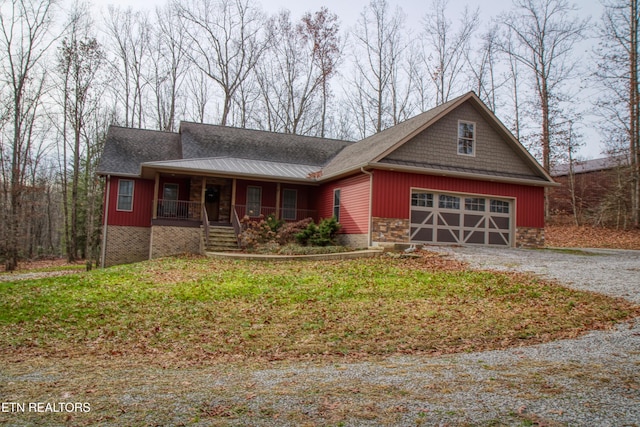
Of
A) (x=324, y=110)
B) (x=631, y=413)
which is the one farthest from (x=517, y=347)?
(x=324, y=110)

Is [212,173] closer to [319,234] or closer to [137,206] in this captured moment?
[137,206]

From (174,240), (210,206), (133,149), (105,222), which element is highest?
(133,149)

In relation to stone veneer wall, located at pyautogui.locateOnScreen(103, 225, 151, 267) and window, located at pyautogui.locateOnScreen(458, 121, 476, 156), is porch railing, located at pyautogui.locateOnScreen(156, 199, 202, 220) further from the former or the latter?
window, located at pyautogui.locateOnScreen(458, 121, 476, 156)

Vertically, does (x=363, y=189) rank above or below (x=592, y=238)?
above

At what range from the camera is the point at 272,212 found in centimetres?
2127

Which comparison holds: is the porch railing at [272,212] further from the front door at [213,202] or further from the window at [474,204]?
the window at [474,204]

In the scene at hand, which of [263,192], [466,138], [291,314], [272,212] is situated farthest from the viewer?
[263,192]

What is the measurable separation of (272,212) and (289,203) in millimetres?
982

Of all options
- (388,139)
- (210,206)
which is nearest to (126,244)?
(210,206)

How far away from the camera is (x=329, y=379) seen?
475cm

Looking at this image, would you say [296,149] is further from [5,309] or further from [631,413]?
[631,413]

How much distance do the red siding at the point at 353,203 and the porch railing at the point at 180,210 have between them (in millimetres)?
5708

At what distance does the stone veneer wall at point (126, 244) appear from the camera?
66.1ft

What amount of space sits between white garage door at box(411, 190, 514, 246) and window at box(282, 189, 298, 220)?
6.24m
